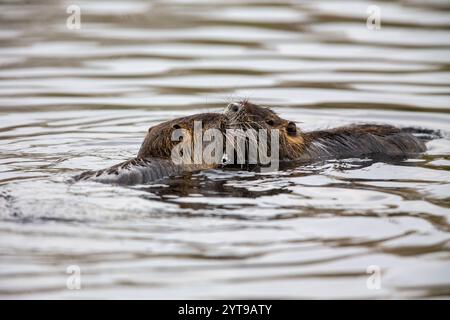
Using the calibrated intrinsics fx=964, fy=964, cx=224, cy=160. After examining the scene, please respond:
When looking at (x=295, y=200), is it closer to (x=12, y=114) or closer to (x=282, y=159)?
(x=282, y=159)

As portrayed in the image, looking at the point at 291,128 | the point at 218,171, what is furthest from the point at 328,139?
the point at 218,171

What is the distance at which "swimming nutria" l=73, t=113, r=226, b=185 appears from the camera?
24.7 ft

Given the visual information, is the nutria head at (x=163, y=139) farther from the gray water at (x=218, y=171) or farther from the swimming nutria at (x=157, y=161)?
the gray water at (x=218, y=171)

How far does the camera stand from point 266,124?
8766 mm

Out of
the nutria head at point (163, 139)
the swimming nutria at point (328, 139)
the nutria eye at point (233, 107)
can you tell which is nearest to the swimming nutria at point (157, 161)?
the nutria head at point (163, 139)

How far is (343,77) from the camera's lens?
12.6m

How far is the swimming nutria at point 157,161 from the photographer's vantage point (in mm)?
7527

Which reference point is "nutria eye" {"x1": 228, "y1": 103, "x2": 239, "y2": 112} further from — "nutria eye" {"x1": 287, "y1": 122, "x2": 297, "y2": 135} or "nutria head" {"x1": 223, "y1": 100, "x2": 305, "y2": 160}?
"nutria eye" {"x1": 287, "y1": 122, "x2": 297, "y2": 135}

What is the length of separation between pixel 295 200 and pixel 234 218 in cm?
74

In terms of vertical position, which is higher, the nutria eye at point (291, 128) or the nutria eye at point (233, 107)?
the nutria eye at point (233, 107)

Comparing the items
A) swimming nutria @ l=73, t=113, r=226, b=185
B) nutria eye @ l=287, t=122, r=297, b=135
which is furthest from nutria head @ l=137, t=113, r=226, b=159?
nutria eye @ l=287, t=122, r=297, b=135

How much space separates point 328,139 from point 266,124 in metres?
0.72

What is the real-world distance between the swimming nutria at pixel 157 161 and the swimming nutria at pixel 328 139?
0.96ft

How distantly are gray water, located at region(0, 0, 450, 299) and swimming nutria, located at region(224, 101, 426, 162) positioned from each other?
224 mm
